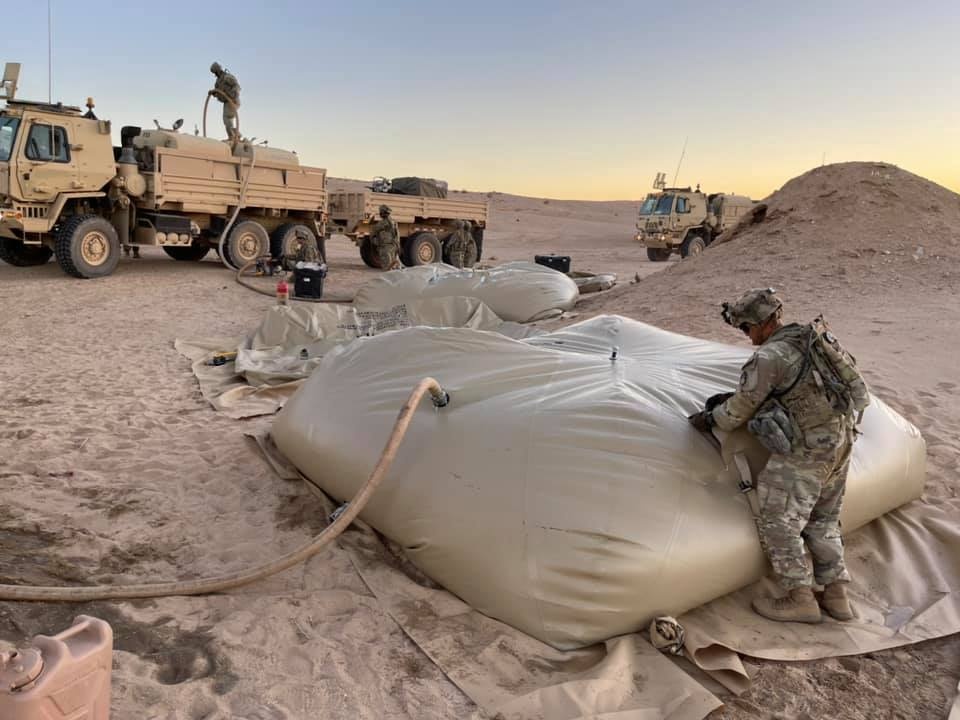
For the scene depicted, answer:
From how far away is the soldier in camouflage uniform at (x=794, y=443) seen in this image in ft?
8.84

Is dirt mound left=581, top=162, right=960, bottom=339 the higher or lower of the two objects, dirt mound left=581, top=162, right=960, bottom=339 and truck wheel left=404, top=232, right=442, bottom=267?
the higher

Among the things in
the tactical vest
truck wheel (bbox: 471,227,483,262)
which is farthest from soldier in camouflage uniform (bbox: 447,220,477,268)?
the tactical vest

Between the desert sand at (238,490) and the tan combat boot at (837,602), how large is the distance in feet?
0.60

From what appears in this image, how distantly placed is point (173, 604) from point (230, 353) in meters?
4.21

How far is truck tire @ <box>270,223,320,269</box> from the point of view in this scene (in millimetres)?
13070

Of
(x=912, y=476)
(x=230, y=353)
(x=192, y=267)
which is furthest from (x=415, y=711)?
(x=192, y=267)

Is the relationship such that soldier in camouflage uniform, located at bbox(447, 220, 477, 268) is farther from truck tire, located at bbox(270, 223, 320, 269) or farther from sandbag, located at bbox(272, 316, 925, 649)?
sandbag, located at bbox(272, 316, 925, 649)

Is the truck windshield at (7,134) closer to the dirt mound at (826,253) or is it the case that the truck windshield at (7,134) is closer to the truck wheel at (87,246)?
the truck wheel at (87,246)

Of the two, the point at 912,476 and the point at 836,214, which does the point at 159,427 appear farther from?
the point at 836,214

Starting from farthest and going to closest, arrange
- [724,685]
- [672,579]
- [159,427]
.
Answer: [159,427], [672,579], [724,685]

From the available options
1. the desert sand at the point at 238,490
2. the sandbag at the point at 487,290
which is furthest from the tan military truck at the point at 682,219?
the sandbag at the point at 487,290

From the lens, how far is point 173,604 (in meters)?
2.76

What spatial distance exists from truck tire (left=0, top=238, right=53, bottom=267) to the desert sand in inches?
57.3

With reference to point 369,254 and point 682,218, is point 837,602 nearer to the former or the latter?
point 369,254
